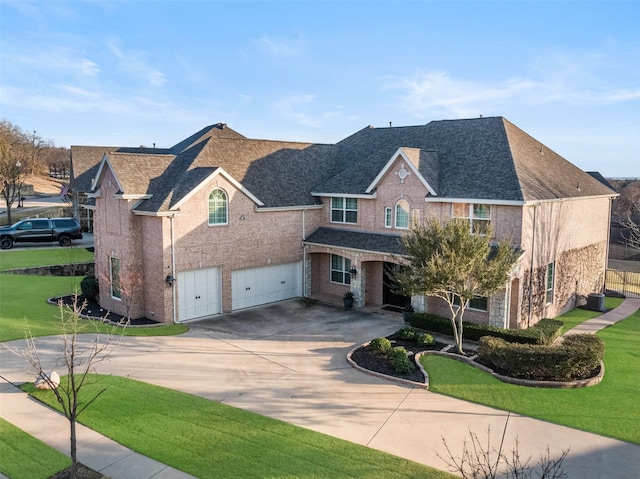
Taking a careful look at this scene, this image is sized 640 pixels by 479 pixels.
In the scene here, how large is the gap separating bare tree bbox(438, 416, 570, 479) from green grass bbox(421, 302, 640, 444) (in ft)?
6.51

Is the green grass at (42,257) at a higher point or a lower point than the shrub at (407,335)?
higher

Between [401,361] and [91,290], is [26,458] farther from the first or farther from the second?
[91,290]

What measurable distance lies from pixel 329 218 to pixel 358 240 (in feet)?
10.8

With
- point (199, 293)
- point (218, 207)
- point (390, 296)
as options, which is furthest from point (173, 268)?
point (390, 296)

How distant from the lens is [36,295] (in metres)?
27.0

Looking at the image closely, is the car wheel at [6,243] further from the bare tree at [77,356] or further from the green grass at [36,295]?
the bare tree at [77,356]

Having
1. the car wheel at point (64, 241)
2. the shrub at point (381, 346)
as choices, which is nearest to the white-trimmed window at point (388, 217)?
the shrub at point (381, 346)

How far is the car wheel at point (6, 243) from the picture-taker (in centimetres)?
4006

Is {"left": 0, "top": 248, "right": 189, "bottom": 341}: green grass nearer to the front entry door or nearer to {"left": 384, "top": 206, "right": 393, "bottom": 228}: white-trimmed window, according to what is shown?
the front entry door

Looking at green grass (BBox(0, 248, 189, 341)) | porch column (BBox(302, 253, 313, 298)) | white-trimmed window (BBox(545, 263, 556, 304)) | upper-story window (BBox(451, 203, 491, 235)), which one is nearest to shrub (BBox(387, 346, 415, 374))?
upper-story window (BBox(451, 203, 491, 235))

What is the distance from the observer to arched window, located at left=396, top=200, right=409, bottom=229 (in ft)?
83.3

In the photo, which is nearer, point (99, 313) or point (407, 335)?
point (407, 335)

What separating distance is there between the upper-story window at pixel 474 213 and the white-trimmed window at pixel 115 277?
16.0 meters

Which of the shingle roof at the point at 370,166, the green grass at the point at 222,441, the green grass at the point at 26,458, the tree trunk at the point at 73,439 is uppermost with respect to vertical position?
the shingle roof at the point at 370,166
